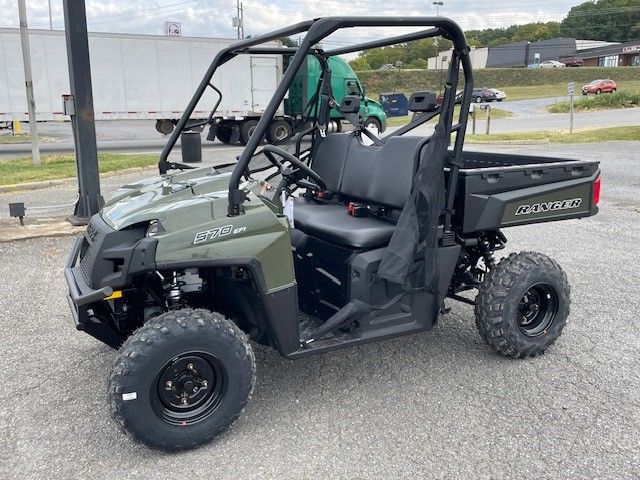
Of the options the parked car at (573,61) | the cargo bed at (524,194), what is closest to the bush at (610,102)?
the cargo bed at (524,194)

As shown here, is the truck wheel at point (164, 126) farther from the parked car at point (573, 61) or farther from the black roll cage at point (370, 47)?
the parked car at point (573, 61)

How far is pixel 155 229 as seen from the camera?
295cm

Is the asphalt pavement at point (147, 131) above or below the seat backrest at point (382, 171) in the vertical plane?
below

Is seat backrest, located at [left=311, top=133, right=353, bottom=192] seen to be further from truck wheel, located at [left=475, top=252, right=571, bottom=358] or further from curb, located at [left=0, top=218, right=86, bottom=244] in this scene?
curb, located at [left=0, top=218, right=86, bottom=244]

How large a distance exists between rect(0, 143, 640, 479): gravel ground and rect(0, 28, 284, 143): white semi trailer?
13.8 metres

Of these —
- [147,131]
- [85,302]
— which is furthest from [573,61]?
[85,302]

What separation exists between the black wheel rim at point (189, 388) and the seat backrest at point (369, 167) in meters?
1.54

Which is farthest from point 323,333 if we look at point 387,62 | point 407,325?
point 387,62

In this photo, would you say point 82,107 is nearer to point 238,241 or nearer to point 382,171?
point 382,171

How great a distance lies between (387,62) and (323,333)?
2407 inches

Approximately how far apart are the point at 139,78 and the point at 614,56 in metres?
80.4

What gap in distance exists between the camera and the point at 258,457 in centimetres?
294

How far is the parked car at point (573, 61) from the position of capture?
256ft

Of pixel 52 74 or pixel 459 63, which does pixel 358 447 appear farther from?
pixel 52 74
